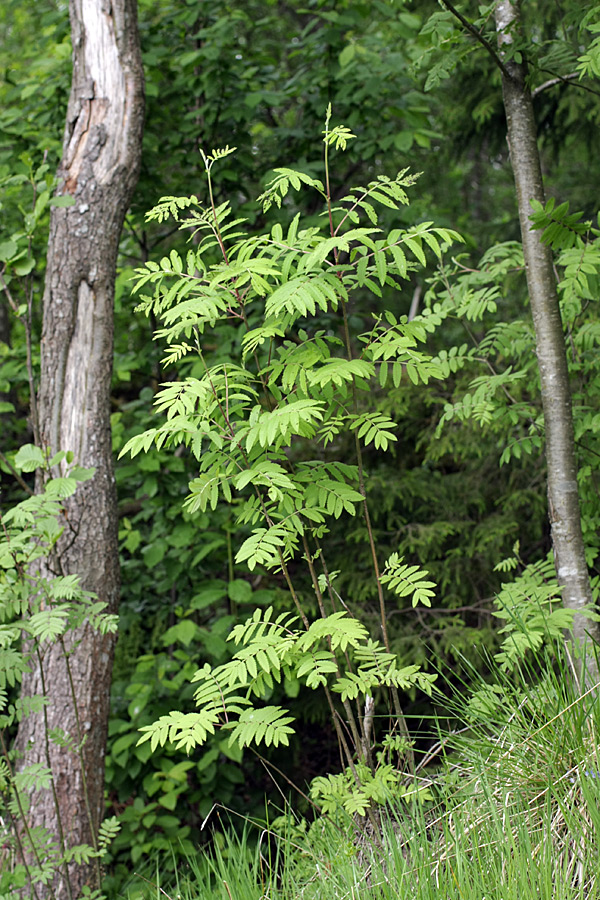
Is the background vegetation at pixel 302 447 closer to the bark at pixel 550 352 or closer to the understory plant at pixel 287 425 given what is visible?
the bark at pixel 550 352

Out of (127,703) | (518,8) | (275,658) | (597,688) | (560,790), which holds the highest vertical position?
(518,8)

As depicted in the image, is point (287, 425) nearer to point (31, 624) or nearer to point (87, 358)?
point (31, 624)

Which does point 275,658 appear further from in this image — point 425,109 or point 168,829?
point 425,109

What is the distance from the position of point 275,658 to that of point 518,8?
2.37 metres

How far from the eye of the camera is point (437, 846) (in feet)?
5.60

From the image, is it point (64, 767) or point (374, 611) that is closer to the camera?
point (64, 767)

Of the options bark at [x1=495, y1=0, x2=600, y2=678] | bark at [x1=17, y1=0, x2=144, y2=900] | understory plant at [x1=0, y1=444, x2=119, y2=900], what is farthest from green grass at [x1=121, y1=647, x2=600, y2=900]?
bark at [x1=17, y1=0, x2=144, y2=900]

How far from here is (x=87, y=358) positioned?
3219 millimetres

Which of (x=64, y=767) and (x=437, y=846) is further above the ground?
(x=437, y=846)

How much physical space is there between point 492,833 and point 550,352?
1.52m

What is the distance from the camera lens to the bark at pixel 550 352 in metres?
2.37

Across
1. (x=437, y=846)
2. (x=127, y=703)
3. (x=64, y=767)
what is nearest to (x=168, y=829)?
(x=127, y=703)

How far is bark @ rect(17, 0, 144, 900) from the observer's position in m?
2.94

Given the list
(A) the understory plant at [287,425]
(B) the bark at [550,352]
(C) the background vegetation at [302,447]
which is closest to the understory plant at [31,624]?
(C) the background vegetation at [302,447]
